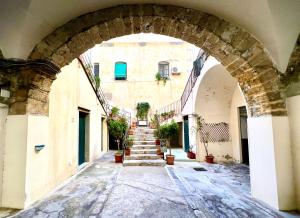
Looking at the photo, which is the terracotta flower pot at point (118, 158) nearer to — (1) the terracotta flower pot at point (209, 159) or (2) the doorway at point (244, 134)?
(1) the terracotta flower pot at point (209, 159)

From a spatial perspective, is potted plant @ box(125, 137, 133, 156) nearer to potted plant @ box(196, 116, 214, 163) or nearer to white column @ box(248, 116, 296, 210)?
potted plant @ box(196, 116, 214, 163)

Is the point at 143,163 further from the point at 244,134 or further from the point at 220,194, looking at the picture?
the point at 244,134

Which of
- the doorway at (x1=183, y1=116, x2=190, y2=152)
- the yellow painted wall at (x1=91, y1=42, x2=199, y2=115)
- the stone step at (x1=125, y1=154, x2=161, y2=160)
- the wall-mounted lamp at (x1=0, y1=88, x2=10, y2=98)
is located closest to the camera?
the wall-mounted lamp at (x1=0, y1=88, x2=10, y2=98)

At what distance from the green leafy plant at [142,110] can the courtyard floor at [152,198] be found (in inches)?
302

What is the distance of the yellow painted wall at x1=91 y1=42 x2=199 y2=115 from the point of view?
41.6 feet

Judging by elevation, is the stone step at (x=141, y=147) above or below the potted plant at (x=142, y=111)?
below

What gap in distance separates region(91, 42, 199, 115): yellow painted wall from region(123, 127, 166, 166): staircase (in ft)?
14.8

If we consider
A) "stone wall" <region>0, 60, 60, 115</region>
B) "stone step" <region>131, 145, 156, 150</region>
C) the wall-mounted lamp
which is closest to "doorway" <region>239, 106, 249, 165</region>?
"stone step" <region>131, 145, 156, 150</region>

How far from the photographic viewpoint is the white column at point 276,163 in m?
2.67

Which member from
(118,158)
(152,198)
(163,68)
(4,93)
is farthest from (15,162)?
(163,68)

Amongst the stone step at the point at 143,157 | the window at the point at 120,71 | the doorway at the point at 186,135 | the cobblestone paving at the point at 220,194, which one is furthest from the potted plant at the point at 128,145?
the window at the point at 120,71

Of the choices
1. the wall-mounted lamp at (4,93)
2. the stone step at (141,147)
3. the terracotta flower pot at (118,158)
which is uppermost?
the wall-mounted lamp at (4,93)

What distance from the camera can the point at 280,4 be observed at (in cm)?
234

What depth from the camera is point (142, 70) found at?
42.2ft
